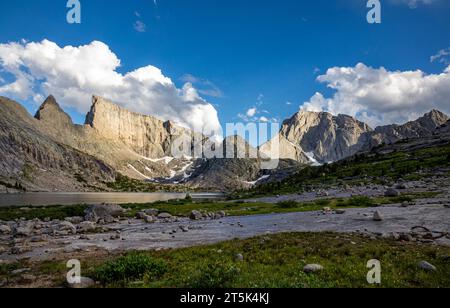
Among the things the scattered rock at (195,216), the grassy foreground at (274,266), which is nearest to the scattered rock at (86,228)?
the scattered rock at (195,216)

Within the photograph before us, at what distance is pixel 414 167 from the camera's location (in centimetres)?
8069

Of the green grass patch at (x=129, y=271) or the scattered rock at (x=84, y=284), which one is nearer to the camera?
the scattered rock at (x=84, y=284)

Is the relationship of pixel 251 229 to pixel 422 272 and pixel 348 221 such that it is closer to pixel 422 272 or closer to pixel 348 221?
pixel 348 221

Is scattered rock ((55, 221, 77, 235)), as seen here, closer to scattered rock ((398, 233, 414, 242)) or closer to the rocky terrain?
the rocky terrain

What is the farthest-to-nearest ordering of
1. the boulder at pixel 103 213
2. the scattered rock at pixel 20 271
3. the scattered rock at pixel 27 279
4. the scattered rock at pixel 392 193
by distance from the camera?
the boulder at pixel 103 213
the scattered rock at pixel 392 193
the scattered rock at pixel 20 271
the scattered rock at pixel 27 279

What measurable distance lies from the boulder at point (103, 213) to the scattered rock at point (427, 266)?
4263 centimetres

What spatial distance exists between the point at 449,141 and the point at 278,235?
12819 centimetres

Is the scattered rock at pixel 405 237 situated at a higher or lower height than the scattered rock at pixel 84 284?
higher

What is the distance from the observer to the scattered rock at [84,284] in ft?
46.2

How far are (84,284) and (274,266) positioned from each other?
8.82 m

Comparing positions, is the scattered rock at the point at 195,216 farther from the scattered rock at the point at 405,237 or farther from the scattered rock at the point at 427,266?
the scattered rock at the point at 427,266

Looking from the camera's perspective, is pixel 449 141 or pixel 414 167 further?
pixel 449 141

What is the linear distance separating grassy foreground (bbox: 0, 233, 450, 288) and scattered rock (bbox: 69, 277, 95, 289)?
1.43ft
